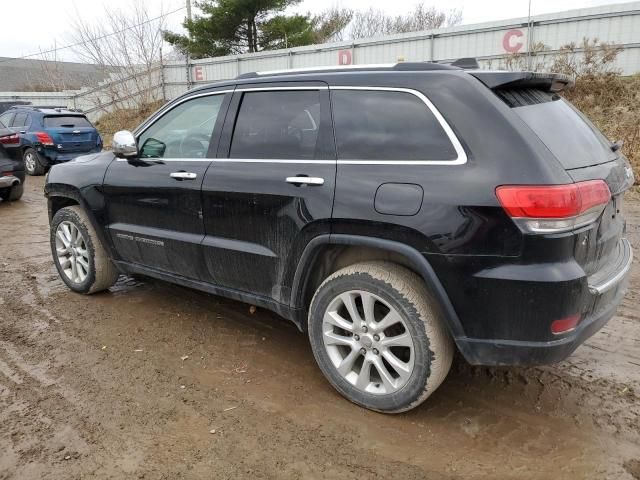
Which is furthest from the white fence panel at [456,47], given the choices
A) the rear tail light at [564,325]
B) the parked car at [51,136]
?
the parked car at [51,136]

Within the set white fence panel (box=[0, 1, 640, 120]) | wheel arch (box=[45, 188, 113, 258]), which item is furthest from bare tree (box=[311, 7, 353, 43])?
wheel arch (box=[45, 188, 113, 258])

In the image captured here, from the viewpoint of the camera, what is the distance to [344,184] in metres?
2.88

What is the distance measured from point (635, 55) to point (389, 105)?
1183cm

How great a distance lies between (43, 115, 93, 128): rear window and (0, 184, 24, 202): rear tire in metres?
4.01

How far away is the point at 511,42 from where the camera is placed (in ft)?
43.7

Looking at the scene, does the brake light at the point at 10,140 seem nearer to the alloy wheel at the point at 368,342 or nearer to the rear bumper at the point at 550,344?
the alloy wheel at the point at 368,342

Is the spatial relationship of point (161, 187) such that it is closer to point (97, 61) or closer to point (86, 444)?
point (86, 444)

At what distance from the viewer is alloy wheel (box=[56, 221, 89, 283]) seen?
4.74 m

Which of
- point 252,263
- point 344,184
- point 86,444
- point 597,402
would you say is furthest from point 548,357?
point 86,444

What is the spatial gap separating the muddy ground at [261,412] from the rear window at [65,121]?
1060 cm

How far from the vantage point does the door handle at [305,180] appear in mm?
2990

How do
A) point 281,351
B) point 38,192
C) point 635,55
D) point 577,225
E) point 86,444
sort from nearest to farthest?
1. point 577,225
2. point 86,444
3. point 281,351
4. point 38,192
5. point 635,55

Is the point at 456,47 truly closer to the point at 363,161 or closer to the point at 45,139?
the point at 45,139

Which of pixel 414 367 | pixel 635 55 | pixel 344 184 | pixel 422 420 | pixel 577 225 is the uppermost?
pixel 635 55
